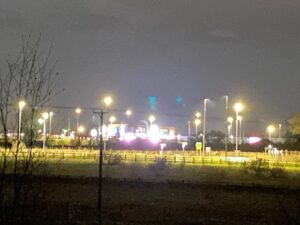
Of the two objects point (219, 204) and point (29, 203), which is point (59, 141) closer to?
point (219, 204)

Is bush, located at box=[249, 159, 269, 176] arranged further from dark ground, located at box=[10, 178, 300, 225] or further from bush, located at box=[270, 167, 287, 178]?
dark ground, located at box=[10, 178, 300, 225]

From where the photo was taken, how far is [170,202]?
90.1 feet

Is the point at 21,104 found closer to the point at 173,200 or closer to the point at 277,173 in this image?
the point at 173,200

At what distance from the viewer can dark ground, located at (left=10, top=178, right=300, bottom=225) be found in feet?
68.2

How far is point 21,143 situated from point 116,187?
80.2ft

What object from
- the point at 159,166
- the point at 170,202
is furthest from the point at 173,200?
the point at 159,166

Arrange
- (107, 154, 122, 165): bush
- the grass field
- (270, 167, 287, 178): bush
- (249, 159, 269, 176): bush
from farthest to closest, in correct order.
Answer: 1. (107, 154, 122, 165): bush
2. (249, 159, 269, 176): bush
3. (270, 167, 287, 178): bush
4. the grass field

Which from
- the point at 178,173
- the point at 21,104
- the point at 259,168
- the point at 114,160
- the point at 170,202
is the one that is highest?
the point at 21,104

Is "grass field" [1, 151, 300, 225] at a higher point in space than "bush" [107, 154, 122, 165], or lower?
lower

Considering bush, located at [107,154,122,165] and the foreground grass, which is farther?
bush, located at [107,154,122,165]

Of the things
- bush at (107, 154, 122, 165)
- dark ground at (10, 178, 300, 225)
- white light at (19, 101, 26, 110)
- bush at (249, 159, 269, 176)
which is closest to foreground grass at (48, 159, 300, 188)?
bush at (249, 159, 269, 176)

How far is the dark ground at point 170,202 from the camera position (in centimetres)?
2080

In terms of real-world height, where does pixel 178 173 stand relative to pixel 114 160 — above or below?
below

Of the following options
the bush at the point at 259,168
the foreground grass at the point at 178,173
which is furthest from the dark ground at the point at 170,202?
the bush at the point at 259,168
